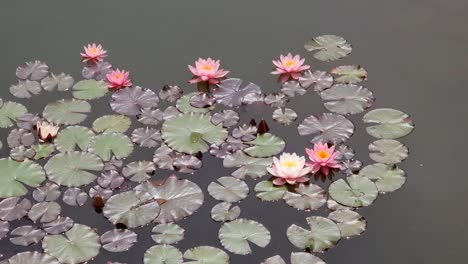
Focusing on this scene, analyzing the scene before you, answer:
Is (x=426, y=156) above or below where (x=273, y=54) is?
below

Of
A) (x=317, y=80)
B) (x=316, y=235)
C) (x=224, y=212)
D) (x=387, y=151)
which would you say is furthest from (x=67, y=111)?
(x=387, y=151)

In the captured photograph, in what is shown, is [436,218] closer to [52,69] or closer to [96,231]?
[96,231]

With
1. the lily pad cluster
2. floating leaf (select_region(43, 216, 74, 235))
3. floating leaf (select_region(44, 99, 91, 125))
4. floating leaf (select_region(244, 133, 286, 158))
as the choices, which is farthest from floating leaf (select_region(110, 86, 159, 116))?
floating leaf (select_region(43, 216, 74, 235))

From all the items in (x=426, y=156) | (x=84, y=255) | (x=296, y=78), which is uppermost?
(x=296, y=78)

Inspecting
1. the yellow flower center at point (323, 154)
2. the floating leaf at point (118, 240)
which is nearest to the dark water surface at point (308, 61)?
the floating leaf at point (118, 240)

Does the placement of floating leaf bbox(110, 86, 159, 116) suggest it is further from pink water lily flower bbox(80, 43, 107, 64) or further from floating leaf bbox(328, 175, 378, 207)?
floating leaf bbox(328, 175, 378, 207)

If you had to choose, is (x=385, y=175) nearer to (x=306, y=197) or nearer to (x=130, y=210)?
(x=306, y=197)

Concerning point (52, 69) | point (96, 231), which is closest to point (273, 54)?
point (52, 69)
